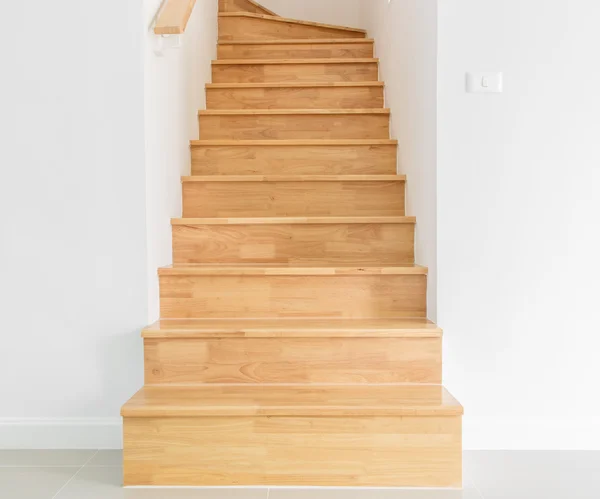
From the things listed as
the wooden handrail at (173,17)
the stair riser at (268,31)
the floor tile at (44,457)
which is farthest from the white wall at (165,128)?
the stair riser at (268,31)

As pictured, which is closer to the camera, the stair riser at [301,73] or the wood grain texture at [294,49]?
the stair riser at [301,73]

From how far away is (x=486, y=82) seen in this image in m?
2.13

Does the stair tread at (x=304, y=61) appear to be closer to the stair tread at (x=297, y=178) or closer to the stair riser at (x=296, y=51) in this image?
the stair riser at (x=296, y=51)

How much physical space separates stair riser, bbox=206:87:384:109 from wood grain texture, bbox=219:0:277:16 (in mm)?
1212

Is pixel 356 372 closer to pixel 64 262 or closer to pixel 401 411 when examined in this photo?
pixel 401 411

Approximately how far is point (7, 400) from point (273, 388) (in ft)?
3.05

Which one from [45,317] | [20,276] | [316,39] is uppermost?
[316,39]

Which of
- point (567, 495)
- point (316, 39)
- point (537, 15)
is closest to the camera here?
point (567, 495)

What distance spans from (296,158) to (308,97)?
0.53m

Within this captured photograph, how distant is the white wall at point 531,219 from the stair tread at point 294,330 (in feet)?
0.55

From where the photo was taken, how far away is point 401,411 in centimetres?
176

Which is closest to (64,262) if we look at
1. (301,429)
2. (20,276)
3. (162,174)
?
(20,276)

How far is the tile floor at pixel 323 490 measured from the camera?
1.72 meters

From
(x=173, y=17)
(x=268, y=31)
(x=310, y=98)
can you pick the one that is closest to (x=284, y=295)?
(x=173, y=17)
